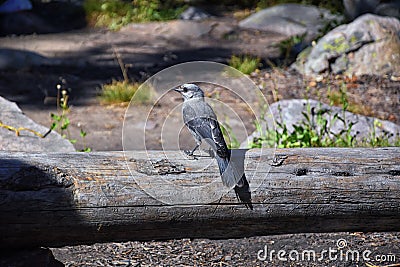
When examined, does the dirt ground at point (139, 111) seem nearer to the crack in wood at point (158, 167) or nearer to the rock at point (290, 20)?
the rock at point (290, 20)

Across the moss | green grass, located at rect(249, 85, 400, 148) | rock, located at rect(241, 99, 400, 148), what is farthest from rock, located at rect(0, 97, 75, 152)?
the moss

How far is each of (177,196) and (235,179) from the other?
0.85 ft

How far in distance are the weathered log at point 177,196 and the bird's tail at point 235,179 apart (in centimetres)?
3

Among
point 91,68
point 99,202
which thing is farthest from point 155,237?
point 91,68

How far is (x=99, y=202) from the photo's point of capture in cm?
279

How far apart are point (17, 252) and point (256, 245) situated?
1417 mm

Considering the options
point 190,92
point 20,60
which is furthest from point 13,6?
point 190,92

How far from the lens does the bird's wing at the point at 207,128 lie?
271 centimetres

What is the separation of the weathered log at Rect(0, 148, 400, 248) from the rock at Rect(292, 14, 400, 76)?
518 cm

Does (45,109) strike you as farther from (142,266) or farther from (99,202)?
(99,202)

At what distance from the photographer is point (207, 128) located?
2.71 meters

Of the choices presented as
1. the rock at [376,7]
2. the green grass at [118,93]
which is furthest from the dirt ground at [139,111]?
the rock at [376,7]

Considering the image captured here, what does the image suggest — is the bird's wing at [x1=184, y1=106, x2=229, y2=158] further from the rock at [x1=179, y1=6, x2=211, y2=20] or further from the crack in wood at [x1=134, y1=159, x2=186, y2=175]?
the rock at [x1=179, y1=6, x2=211, y2=20]

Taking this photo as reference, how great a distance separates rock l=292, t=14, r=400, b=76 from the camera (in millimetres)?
8031
